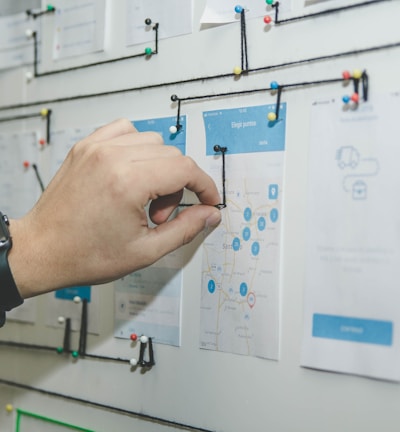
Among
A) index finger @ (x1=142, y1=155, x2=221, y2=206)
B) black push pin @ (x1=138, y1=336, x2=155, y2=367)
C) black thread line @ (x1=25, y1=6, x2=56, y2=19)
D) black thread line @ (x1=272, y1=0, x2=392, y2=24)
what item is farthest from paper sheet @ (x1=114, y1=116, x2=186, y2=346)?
black thread line @ (x1=25, y1=6, x2=56, y2=19)

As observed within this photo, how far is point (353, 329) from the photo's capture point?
32.3 inches

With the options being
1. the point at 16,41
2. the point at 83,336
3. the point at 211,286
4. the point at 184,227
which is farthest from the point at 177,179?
the point at 16,41

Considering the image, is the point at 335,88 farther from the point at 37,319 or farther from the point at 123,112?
the point at 37,319

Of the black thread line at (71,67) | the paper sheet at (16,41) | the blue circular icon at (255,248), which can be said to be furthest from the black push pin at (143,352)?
the paper sheet at (16,41)

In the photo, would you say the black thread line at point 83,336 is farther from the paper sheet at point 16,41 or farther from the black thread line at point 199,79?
the paper sheet at point 16,41

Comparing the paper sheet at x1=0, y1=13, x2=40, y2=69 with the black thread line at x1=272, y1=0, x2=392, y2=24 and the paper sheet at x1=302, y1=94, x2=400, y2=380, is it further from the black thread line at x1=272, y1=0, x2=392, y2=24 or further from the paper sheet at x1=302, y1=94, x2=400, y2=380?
the paper sheet at x1=302, y1=94, x2=400, y2=380

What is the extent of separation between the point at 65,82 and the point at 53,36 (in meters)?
A: 0.11

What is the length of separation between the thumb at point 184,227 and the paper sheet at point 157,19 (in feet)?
1.07

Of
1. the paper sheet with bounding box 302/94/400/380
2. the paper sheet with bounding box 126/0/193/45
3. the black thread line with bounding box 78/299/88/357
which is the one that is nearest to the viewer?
the paper sheet with bounding box 302/94/400/380

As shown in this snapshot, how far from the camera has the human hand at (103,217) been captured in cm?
85

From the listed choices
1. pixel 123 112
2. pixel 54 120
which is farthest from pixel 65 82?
pixel 123 112

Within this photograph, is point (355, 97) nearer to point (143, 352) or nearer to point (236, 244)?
point (236, 244)

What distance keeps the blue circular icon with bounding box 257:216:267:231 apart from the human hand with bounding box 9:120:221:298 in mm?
88

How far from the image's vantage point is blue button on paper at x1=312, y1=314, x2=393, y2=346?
794 mm
